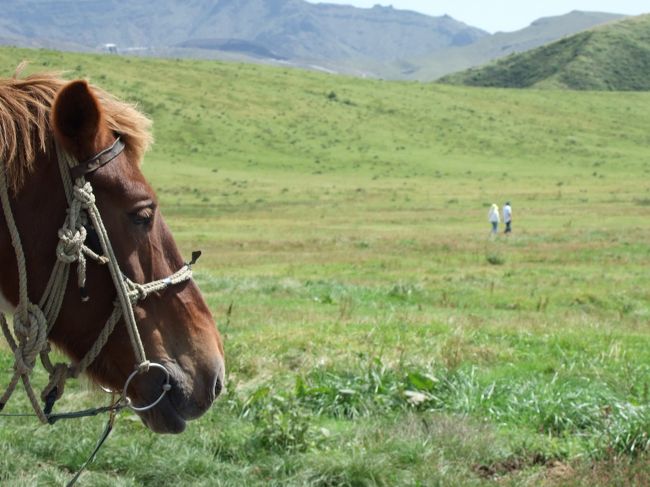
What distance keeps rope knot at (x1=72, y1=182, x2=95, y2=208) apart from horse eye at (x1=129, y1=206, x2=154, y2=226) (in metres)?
0.18

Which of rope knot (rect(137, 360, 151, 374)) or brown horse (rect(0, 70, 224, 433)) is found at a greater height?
brown horse (rect(0, 70, 224, 433))

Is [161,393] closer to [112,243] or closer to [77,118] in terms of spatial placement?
[112,243]

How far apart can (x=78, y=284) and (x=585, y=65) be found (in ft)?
525

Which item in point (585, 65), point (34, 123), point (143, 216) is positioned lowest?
point (143, 216)

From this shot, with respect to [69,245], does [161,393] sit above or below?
below

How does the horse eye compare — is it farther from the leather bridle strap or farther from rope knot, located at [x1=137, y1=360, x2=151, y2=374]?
rope knot, located at [x1=137, y1=360, x2=151, y2=374]

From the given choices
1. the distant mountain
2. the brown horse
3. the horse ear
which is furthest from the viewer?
the distant mountain

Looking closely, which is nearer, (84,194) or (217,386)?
(84,194)

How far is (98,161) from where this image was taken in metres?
2.95

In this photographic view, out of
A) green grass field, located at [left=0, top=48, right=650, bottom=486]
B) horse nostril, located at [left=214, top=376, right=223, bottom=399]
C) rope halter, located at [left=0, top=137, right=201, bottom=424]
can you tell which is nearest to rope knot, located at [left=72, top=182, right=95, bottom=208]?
rope halter, located at [left=0, top=137, right=201, bottom=424]

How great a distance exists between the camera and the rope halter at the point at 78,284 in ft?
9.35

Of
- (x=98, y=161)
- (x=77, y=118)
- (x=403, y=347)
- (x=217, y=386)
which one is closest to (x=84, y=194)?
(x=98, y=161)

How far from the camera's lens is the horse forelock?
287cm

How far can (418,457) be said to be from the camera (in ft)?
19.0
